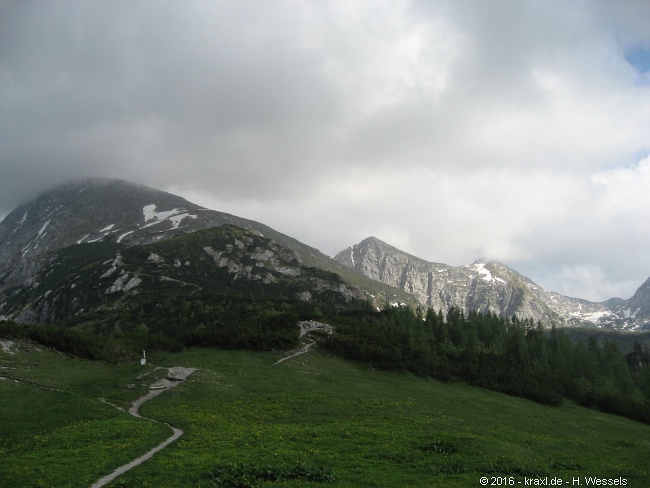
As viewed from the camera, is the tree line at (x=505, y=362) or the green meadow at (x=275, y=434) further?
the tree line at (x=505, y=362)

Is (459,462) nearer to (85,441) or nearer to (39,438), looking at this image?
(85,441)

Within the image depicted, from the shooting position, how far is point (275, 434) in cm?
3391

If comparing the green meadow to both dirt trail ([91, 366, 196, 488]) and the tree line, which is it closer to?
dirt trail ([91, 366, 196, 488])

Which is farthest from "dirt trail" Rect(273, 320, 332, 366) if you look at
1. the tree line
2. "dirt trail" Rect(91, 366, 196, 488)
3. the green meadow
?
"dirt trail" Rect(91, 366, 196, 488)

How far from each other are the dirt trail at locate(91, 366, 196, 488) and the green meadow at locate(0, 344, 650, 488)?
560 mm

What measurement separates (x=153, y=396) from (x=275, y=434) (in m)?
20.5

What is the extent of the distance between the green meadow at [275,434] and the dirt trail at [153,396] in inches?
22.0

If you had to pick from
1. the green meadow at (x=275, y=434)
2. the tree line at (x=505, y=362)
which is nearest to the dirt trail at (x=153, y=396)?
the green meadow at (x=275, y=434)

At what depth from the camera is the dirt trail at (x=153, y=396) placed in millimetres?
24587

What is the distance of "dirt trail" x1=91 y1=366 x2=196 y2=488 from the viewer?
24.6 meters

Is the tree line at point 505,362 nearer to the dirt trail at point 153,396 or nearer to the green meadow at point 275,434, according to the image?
the green meadow at point 275,434

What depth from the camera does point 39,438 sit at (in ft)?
102

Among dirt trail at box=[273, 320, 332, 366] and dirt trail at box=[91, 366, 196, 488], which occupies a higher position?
dirt trail at box=[273, 320, 332, 366]

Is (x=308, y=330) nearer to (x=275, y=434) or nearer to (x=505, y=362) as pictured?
(x=505, y=362)
